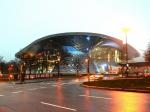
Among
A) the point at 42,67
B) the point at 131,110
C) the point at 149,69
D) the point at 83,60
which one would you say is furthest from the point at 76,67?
the point at 131,110

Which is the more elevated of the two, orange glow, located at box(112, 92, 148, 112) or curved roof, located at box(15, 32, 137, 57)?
curved roof, located at box(15, 32, 137, 57)

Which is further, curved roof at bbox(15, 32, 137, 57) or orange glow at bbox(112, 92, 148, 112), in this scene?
curved roof at bbox(15, 32, 137, 57)

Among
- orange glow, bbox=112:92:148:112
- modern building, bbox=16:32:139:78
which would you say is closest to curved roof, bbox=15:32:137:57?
modern building, bbox=16:32:139:78

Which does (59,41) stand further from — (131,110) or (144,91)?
(131,110)

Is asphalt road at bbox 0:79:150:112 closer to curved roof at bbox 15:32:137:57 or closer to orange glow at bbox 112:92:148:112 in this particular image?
orange glow at bbox 112:92:148:112

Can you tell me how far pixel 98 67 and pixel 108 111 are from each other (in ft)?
520

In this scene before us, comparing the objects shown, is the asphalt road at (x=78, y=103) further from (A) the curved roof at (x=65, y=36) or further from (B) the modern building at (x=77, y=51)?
(A) the curved roof at (x=65, y=36)

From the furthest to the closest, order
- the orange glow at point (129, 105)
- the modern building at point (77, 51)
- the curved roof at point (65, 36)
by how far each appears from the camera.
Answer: the curved roof at point (65, 36)
the modern building at point (77, 51)
the orange glow at point (129, 105)

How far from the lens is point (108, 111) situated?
52.4 ft

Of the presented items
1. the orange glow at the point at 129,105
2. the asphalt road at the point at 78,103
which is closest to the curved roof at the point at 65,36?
the asphalt road at the point at 78,103

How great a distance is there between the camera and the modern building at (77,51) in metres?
158

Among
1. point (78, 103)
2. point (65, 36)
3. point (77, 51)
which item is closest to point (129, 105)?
point (78, 103)

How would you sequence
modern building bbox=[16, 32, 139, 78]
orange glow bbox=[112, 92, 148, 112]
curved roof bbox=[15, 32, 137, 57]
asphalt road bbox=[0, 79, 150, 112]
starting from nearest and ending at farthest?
1. orange glow bbox=[112, 92, 148, 112]
2. asphalt road bbox=[0, 79, 150, 112]
3. modern building bbox=[16, 32, 139, 78]
4. curved roof bbox=[15, 32, 137, 57]

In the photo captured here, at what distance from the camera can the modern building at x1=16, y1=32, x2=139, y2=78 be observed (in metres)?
158
